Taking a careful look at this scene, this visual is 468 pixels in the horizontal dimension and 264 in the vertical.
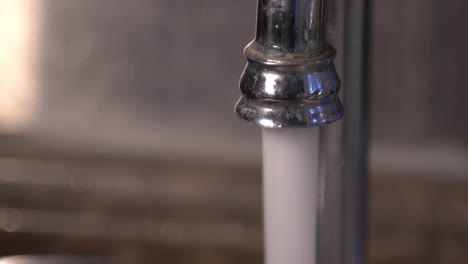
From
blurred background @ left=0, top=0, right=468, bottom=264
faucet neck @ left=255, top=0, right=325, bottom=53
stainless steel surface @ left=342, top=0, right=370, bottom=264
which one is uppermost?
faucet neck @ left=255, top=0, right=325, bottom=53

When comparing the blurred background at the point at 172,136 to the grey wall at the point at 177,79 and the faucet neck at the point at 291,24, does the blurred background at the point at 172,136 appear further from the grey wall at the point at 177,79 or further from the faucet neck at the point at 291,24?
the faucet neck at the point at 291,24

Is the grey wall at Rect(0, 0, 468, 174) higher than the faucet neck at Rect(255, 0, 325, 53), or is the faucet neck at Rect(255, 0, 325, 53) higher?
the faucet neck at Rect(255, 0, 325, 53)

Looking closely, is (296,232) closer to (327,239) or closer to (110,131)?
(327,239)

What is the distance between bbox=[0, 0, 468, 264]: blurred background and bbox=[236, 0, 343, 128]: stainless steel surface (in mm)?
481

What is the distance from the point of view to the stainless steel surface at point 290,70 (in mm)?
205

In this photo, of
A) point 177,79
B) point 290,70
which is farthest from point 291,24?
point 177,79

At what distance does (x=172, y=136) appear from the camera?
29.5 inches

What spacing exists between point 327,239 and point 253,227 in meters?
0.48

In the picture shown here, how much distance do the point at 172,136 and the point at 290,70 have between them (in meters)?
0.55

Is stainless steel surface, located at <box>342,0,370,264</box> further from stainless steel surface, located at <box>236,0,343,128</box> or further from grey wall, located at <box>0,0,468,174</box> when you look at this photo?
grey wall, located at <box>0,0,468,174</box>

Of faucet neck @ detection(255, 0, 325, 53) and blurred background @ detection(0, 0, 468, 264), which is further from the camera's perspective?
blurred background @ detection(0, 0, 468, 264)

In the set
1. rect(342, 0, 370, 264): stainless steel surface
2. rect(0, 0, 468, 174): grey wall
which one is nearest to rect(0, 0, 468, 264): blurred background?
rect(0, 0, 468, 174): grey wall

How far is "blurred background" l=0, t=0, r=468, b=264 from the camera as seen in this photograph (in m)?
0.67

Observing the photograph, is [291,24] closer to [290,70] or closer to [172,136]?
[290,70]
